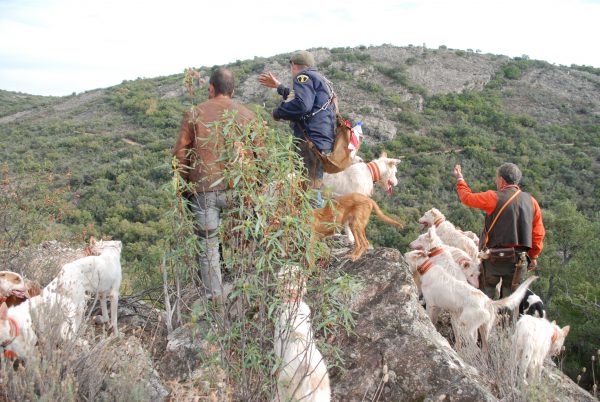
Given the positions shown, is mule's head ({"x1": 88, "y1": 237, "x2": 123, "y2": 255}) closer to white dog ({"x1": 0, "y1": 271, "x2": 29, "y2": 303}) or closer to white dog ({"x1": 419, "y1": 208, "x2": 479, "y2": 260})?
white dog ({"x1": 0, "y1": 271, "x2": 29, "y2": 303})

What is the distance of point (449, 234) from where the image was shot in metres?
7.09

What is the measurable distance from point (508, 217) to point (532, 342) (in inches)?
50.8

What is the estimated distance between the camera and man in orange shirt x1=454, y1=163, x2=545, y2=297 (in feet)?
17.8

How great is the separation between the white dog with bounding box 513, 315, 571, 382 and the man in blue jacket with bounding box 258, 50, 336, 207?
2157 mm

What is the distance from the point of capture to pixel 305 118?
5.06m

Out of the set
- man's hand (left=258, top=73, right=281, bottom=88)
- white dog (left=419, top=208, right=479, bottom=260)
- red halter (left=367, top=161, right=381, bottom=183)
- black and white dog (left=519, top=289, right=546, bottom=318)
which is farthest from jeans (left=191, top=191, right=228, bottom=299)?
white dog (left=419, top=208, right=479, bottom=260)

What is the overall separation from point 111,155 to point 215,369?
2365cm

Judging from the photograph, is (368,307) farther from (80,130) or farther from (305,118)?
(80,130)

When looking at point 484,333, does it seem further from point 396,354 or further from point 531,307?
point 396,354

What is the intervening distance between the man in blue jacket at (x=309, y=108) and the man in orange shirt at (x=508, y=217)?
4.83ft

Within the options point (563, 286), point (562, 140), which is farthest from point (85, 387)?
point (562, 140)

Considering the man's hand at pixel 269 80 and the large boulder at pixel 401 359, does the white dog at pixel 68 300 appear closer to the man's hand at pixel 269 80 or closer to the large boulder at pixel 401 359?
the large boulder at pixel 401 359

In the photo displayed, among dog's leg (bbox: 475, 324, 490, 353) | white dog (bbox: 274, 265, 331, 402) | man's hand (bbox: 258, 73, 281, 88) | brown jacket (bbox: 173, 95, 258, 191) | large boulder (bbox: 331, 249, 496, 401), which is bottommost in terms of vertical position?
dog's leg (bbox: 475, 324, 490, 353)

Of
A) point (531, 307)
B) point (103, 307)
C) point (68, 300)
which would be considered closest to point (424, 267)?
point (531, 307)
